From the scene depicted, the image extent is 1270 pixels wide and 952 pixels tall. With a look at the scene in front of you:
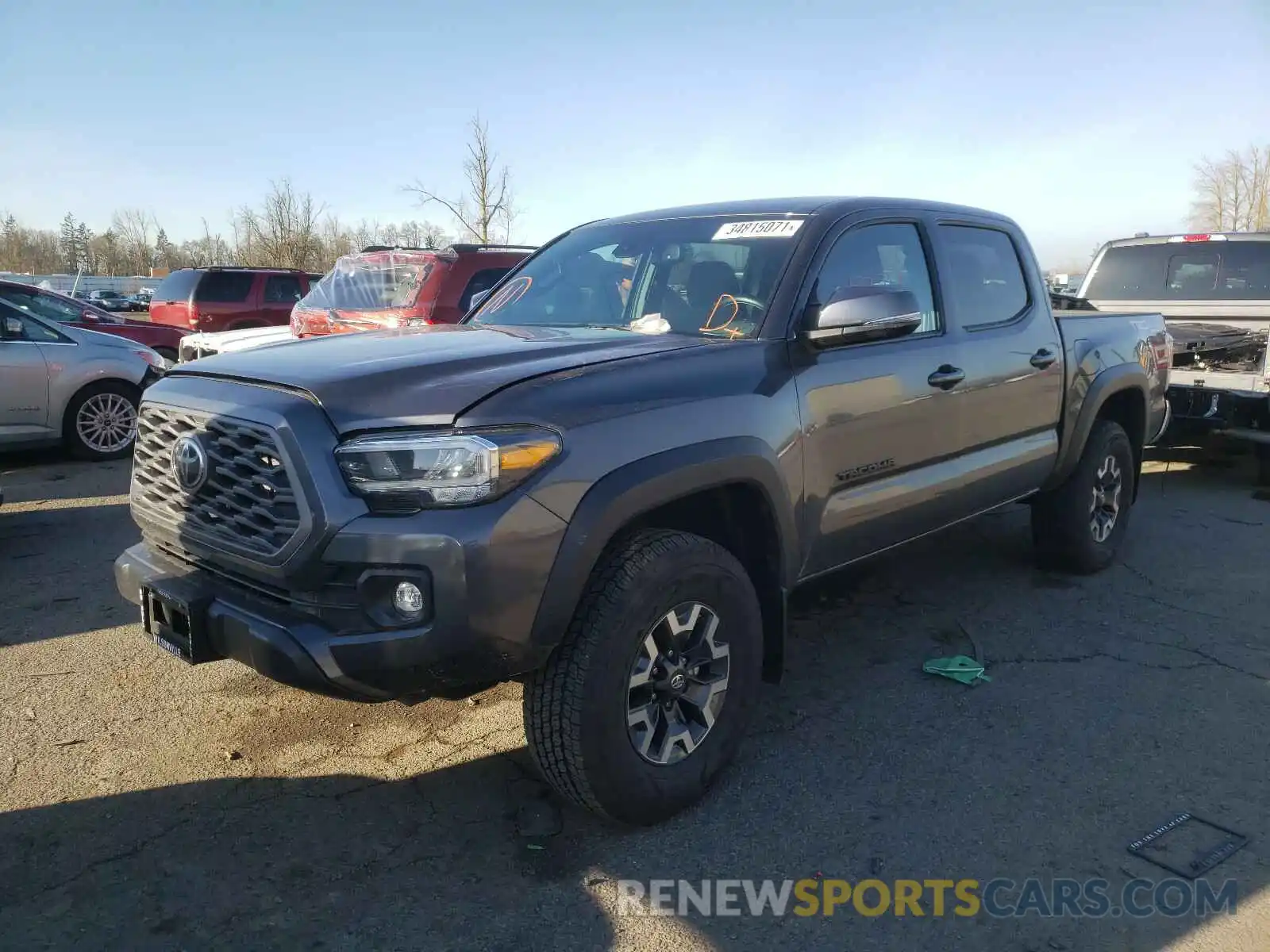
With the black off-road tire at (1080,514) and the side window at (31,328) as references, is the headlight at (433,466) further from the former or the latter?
the side window at (31,328)

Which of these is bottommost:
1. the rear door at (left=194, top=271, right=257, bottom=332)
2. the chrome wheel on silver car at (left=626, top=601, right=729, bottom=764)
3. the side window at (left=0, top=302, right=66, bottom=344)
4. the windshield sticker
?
the chrome wheel on silver car at (left=626, top=601, right=729, bottom=764)

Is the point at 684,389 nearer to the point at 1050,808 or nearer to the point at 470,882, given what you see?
the point at 470,882

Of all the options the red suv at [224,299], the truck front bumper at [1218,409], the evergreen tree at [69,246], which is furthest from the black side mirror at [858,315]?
the evergreen tree at [69,246]

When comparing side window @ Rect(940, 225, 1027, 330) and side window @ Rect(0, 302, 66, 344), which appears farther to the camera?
side window @ Rect(0, 302, 66, 344)

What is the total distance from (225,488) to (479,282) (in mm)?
6282

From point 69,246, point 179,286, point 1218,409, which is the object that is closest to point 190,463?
point 1218,409

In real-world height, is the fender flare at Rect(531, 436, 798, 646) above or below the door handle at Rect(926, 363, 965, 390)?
below

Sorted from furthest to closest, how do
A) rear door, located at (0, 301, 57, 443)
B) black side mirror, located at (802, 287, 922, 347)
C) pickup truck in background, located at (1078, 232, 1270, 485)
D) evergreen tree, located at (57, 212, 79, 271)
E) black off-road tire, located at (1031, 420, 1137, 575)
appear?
evergreen tree, located at (57, 212, 79, 271)
rear door, located at (0, 301, 57, 443)
pickup truck in background, located at (1078, 232, 1270, 485)
black off-road tire, located at (1031, 420, 1137, 575)
black side mirror, located at (802, 287, 922, 347)

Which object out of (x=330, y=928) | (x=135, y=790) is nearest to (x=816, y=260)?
(x=330, y=928)

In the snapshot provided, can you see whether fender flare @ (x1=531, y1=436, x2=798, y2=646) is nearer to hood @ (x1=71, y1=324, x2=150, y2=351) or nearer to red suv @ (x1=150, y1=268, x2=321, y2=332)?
hood @ (x1=71, y1=324, x2=150, y2=351)

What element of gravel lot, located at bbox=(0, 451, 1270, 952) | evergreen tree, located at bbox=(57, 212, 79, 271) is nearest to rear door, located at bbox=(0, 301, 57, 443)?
gravel lot, located at bbox=(0, 451, 1270, 952)

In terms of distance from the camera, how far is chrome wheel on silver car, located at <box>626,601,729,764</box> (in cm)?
283

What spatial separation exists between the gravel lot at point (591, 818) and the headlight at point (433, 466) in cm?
112

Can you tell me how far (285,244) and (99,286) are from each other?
60.7 ft
